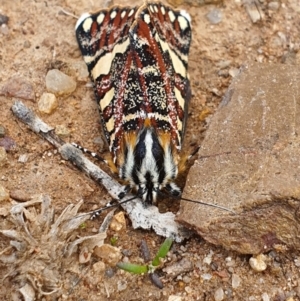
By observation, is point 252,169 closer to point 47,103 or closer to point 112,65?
point 112,65

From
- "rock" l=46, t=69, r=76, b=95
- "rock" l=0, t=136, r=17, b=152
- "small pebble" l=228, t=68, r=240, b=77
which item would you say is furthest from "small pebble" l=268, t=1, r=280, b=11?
"rock" l=0, t=136, r=17, b=152

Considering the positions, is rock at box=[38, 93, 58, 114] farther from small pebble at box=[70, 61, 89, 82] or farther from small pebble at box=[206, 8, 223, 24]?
small pebble at box=[206, 8, 223, 24]

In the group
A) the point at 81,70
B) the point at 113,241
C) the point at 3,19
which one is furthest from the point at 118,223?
the point at 3,19

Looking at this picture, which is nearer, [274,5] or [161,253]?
[161,253]

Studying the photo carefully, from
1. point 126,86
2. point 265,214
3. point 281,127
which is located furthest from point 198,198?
point 126,86

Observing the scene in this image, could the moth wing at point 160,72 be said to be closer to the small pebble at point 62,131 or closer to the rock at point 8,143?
the small pebble at point 62,131

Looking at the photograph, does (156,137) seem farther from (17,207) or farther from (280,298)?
(280,298)
